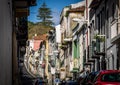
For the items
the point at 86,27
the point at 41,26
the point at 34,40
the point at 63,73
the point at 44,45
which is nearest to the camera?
the point at 86,27

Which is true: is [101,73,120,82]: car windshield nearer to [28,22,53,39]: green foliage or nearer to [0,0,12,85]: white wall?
[0,0,12,85]: white wall

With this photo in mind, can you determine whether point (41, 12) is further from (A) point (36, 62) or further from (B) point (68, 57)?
(B) point (68, 57)

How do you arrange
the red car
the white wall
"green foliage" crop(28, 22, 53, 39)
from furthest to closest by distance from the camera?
"green foliage" crop(28, 22, 53, 39), the red car, the white wall

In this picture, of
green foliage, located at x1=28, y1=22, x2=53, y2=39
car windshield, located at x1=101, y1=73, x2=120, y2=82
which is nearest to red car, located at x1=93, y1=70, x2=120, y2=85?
car windshield, located at x1=101, y1=73, x2=120, y2=82

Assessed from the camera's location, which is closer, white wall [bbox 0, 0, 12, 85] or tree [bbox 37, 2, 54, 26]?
white wall [bbox 0, 0, 12, 85]

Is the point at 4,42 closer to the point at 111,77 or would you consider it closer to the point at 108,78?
the point at 108,78

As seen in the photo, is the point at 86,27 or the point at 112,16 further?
the point at 86,27

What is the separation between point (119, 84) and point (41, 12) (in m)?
174

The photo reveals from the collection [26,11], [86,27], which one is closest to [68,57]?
[86,27]

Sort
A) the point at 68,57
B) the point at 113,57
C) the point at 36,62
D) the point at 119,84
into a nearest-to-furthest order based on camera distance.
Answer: the point at 119,84, the point at 113,57, the point at 68,57, the point at 36,62

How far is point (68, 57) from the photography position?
7381 centimetres

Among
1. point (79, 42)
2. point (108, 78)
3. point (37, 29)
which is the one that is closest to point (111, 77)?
point (108, 78)

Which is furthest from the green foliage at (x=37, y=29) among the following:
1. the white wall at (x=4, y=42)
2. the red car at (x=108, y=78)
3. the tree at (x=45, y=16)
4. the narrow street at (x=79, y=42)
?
the white wall at (x=4, y=42)

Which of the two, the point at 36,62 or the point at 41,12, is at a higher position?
the point at 41,12
